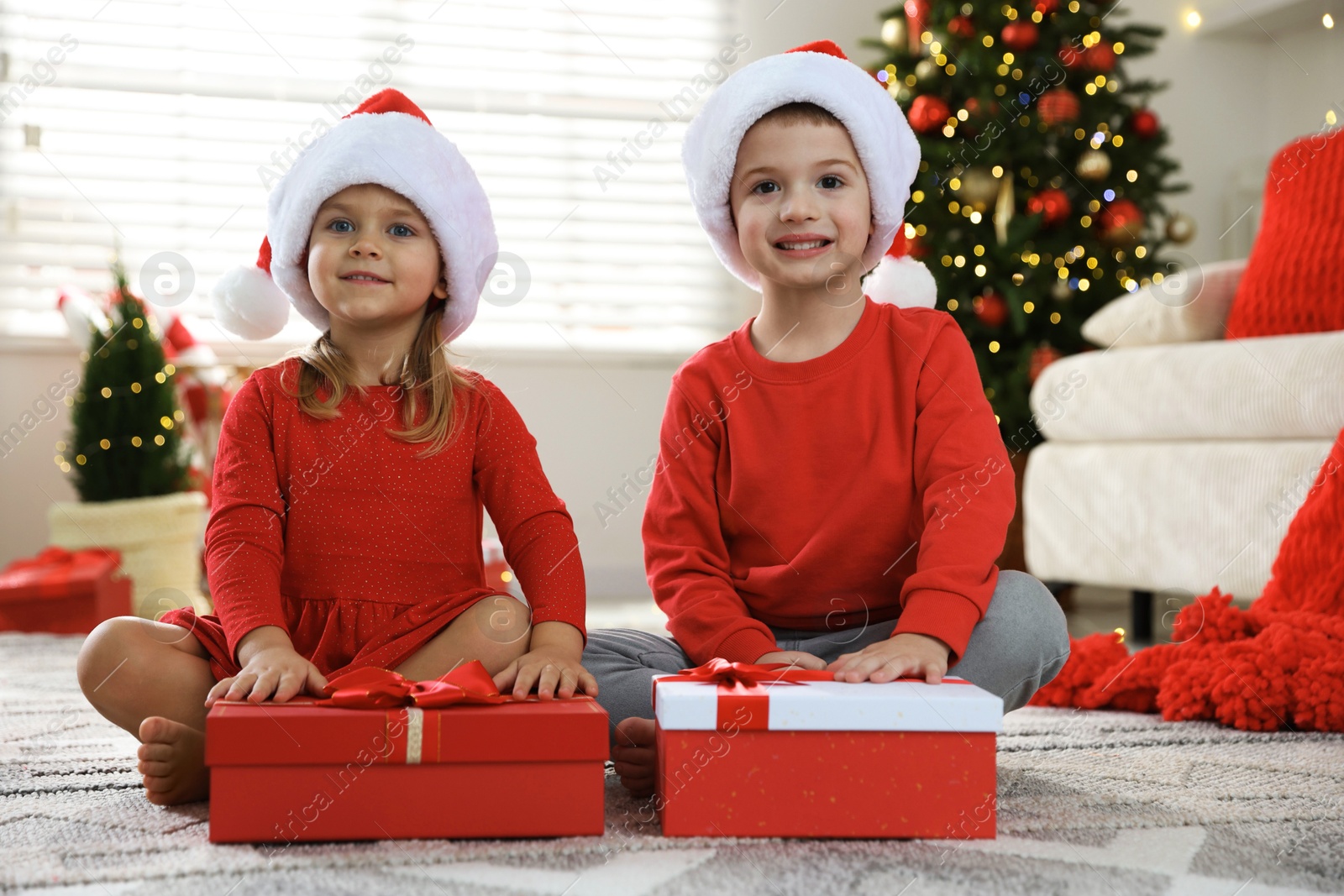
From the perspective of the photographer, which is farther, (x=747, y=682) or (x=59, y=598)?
(x=59, y=598)

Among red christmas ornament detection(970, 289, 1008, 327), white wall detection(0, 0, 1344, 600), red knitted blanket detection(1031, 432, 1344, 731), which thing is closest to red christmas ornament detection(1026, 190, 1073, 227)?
red christmas ornament detection(970, 289, 1008, 327)

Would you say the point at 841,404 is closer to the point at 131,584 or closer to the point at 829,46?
the point at 829,46

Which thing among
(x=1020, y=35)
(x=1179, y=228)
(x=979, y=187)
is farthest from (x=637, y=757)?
(x=1179, y=228)

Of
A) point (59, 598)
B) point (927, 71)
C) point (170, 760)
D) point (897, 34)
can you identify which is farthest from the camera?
point (897, 34)

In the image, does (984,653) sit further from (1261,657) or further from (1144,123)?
(1144,123)

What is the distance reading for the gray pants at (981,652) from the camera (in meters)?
1.10

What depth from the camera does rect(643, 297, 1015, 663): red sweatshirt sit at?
117 centimetres

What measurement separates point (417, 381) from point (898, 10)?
7.76 ft

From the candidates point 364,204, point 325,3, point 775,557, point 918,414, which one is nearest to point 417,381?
point 364,204

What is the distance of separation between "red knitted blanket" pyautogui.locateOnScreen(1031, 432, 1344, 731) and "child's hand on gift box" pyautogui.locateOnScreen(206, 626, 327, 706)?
39.4 inches

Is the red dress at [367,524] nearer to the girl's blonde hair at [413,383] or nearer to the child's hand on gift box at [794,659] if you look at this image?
the girl's blonde hair at [413,383]

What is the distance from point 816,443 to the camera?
121cm

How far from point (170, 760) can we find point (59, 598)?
1.59 m

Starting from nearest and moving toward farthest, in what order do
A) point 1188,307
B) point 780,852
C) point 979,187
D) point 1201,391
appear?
point 780,852 → point 1201,391 → point 1188,307 → point 979,187
